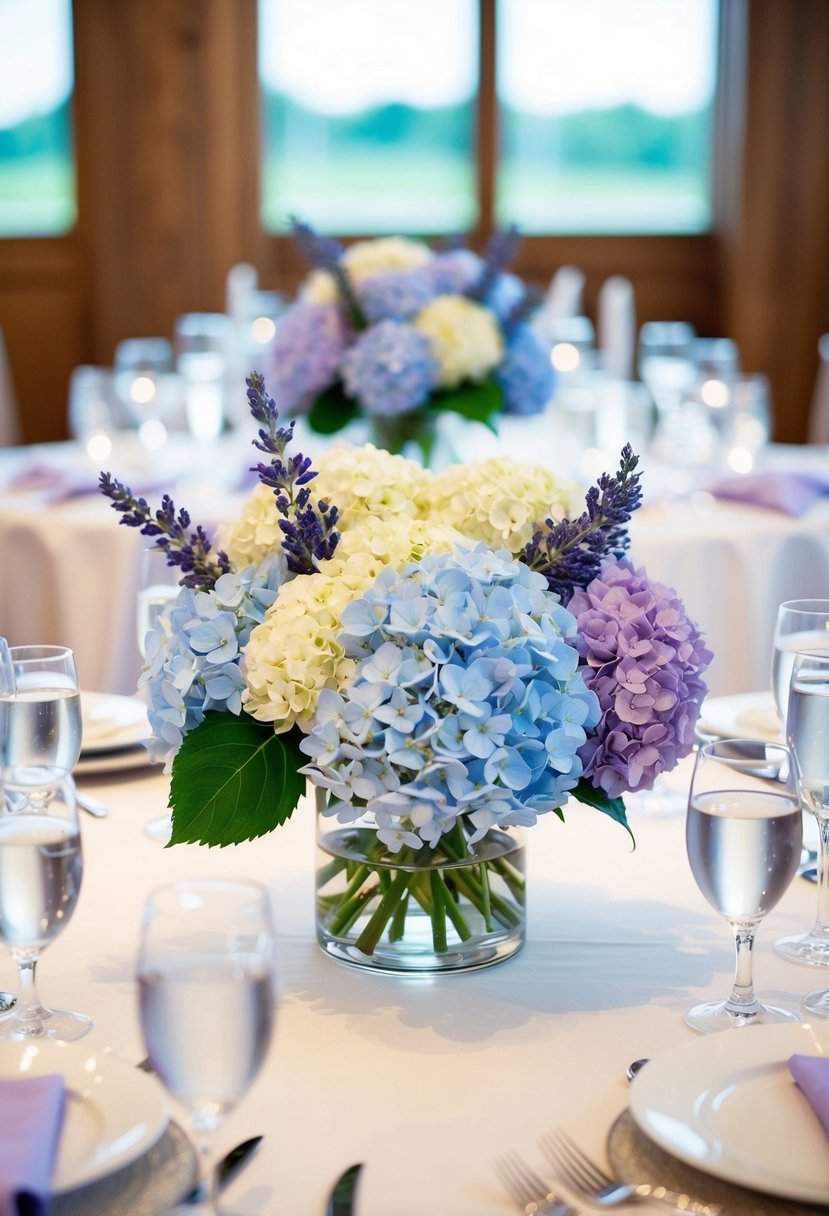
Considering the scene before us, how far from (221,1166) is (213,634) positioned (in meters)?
0.40

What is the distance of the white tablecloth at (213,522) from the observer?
9.02 ft

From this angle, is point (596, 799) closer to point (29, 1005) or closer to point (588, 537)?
point (588, 537)

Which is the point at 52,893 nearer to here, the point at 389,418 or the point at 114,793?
the point at 114,793

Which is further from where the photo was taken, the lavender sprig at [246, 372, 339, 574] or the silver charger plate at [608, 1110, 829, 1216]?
the lavender sprig at [246, 372, 339, 574]

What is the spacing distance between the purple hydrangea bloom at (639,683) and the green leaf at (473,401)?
64.2 inches

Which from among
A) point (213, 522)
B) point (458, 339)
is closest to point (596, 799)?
point (213, 522)

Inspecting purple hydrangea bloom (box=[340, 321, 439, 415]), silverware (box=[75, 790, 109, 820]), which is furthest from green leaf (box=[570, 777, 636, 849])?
purple hydrangea bloom (box=[340, 321, 439, 415])

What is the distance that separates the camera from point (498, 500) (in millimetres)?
1228

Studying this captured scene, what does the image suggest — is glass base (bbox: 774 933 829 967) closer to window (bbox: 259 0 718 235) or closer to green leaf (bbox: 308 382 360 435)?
green leaf (bbox: 308 382 360 435)

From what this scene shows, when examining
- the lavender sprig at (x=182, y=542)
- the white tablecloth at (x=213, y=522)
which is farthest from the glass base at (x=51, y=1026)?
the white tablecloth at (x=213, y=522)

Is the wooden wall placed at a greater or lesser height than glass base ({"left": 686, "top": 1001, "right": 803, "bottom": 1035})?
greater

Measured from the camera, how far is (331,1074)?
3.36ft

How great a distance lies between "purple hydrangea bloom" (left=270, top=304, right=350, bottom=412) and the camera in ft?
9.25

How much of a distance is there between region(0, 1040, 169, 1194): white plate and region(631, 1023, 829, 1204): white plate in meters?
0.29
